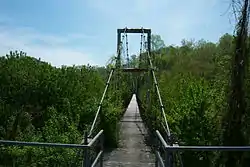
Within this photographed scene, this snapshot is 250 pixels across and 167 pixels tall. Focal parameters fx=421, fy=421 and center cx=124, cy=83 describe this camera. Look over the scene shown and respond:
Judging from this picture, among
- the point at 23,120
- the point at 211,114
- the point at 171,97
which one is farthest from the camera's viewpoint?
the point at 23,120

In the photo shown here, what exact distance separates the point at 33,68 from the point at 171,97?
8437 millimetres

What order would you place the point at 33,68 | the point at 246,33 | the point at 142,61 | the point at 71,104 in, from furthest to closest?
the point at 142,61, the point at 33,68, the point at 71,104, the point at 246,33

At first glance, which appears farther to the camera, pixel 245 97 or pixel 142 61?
pixel 142 61

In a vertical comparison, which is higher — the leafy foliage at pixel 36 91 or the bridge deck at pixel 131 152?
the leafy foliage at pixel 36 91

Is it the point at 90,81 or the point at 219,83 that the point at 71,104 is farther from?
the point at 219,83

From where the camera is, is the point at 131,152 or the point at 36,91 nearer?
the point at 131,152

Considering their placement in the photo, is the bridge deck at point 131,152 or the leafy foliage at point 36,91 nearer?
the bridge deck at point 131,152

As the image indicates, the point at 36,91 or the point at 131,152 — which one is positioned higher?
the point at 36,91

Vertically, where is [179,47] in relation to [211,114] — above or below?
above

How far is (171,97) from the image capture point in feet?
37.4

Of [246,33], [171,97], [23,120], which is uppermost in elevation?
[246,33]

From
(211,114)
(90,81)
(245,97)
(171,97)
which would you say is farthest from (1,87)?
(245,97)

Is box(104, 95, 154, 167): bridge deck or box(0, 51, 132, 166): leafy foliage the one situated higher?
box(0, 51, 132, 166): leafy foliage

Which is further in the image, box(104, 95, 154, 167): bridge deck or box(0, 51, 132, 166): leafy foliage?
box(0, 51, 132, 166): leafy foliage
